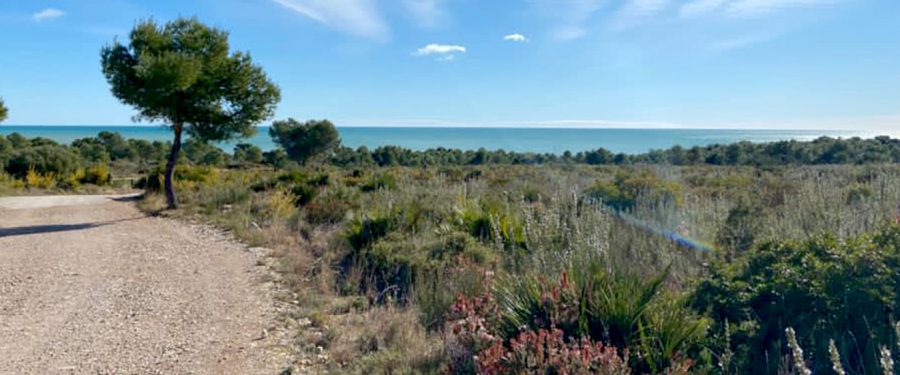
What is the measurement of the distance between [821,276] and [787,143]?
104 feet

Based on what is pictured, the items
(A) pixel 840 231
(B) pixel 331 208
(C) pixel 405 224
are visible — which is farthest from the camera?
(B) pixel 331 208

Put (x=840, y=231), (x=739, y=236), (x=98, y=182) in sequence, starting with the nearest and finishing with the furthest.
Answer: (x=840, y=231) < (x=739, y=236) < (x=98, y=182)

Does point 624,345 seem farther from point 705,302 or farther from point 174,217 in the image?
point 174,217

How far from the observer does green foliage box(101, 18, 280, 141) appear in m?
11.8

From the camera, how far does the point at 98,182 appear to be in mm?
24922

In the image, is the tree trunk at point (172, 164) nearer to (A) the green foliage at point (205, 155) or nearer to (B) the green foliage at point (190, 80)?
(B) the green foliage at point (190, 80)

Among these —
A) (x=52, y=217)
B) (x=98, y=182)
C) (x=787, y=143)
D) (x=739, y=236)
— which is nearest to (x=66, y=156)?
(x=98, y=182)

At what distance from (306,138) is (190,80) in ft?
123

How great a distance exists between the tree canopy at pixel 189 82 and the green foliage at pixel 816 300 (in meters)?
11.7

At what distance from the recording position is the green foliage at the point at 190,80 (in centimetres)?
1182

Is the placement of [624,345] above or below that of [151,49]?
below

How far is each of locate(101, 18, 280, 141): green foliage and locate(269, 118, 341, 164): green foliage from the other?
118 ft

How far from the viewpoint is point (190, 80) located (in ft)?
39.4

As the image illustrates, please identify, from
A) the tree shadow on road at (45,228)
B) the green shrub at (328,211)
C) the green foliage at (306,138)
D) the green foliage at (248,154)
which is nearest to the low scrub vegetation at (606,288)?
the green shrub at (328,211)
